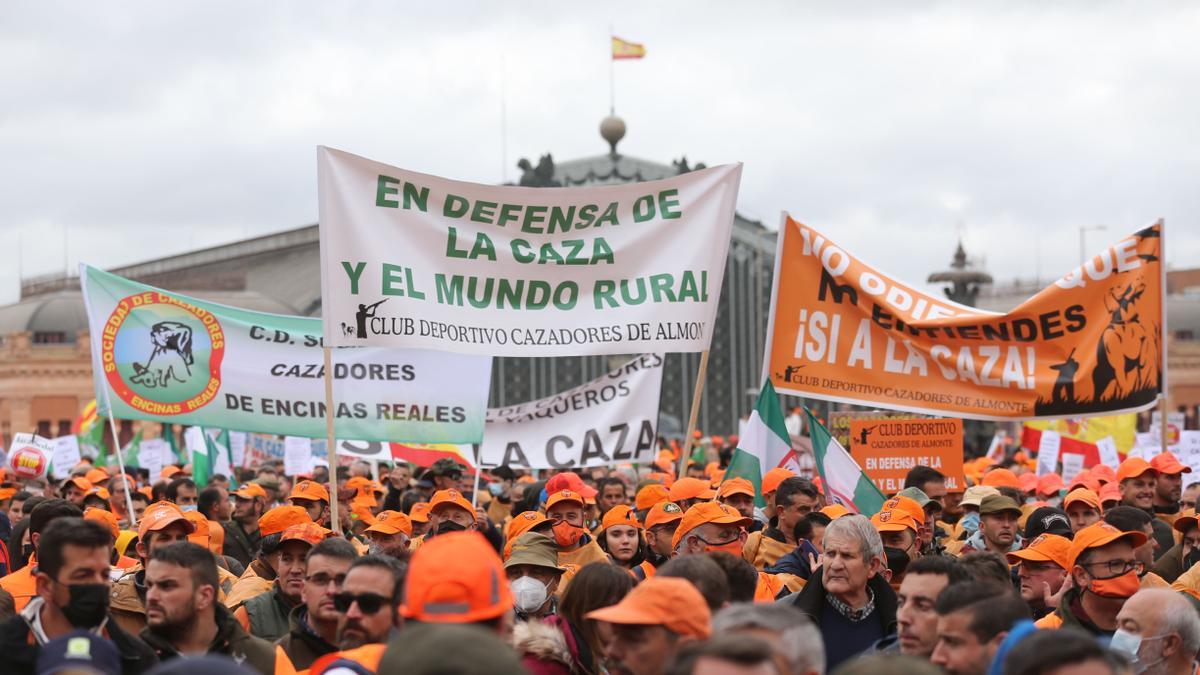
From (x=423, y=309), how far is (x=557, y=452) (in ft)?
12.6

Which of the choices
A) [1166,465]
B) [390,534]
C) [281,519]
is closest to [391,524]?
[390,534]

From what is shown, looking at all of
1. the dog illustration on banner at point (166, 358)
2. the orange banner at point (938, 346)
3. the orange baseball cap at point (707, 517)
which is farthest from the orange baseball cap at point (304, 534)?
the dog illustration on banner at point (166, 358)

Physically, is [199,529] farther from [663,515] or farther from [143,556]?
[663,515]

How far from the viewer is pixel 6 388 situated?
1971 inches

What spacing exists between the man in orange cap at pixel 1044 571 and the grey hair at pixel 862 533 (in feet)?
3.82

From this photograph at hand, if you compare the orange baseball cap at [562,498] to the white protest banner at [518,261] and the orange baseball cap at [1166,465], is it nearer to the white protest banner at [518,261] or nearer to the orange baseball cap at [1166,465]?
the white protest banner at [518,261]

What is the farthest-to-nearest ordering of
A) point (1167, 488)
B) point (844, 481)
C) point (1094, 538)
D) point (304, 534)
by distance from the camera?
point (1167, 488) → point (844, 481) → point (304, 534) → point (1094, 538)

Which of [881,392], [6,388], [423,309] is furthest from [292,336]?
[6,388]

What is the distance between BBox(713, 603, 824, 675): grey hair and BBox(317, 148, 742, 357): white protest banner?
18.6 feet

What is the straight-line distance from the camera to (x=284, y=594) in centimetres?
721

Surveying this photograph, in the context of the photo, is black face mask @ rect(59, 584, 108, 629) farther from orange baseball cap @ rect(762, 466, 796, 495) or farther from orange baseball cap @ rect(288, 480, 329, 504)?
orange baseball cap @ rect(762, 466, 796, 495)

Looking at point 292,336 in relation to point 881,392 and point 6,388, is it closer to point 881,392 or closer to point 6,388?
point 881,392

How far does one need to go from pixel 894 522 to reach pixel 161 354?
24.6ft

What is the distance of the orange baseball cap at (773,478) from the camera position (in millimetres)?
10023
